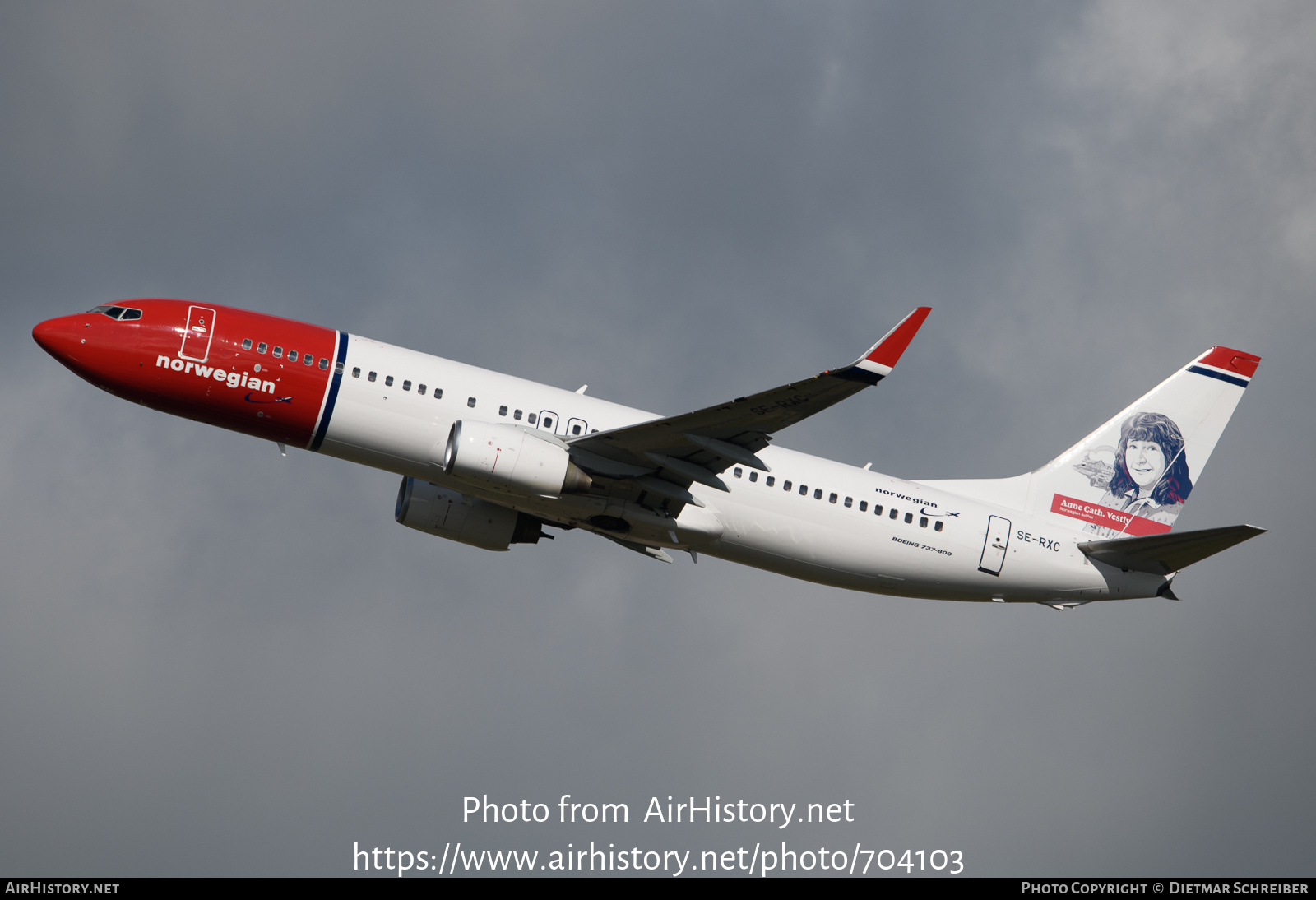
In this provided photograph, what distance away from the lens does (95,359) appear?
31.8 metres

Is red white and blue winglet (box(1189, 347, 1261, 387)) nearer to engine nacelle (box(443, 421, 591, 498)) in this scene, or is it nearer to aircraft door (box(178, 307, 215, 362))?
engine nacelle (box(443, 421, 591, 498))

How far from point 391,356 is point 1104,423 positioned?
25673 mm

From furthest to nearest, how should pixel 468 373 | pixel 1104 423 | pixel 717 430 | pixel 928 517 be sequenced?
pixel 1104 423 < pixel 928 517 < pixel 468 373 < pixel 717 430

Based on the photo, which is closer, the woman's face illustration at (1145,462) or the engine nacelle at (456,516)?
the engine nacelle at (456,516)

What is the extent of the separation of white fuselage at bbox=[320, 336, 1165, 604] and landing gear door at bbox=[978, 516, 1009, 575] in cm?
3

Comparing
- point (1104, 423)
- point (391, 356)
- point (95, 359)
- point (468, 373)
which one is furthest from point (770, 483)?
point (95, 359)

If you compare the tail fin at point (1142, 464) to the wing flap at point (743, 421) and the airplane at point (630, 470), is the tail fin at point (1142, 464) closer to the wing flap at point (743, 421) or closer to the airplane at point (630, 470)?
the airplane at point (630, 470)

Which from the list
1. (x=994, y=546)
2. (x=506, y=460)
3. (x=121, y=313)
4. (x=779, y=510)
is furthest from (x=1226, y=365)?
(x=121, y=313)

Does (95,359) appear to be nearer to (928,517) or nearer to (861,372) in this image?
(861,372)

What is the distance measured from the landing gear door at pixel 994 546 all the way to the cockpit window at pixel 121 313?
26.1 meters

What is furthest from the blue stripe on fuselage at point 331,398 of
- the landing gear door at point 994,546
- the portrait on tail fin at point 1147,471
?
the portrait on tail fin at point 1147,471

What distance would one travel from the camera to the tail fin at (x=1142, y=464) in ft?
132

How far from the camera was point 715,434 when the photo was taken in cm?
3141

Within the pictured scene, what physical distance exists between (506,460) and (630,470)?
148 inches
